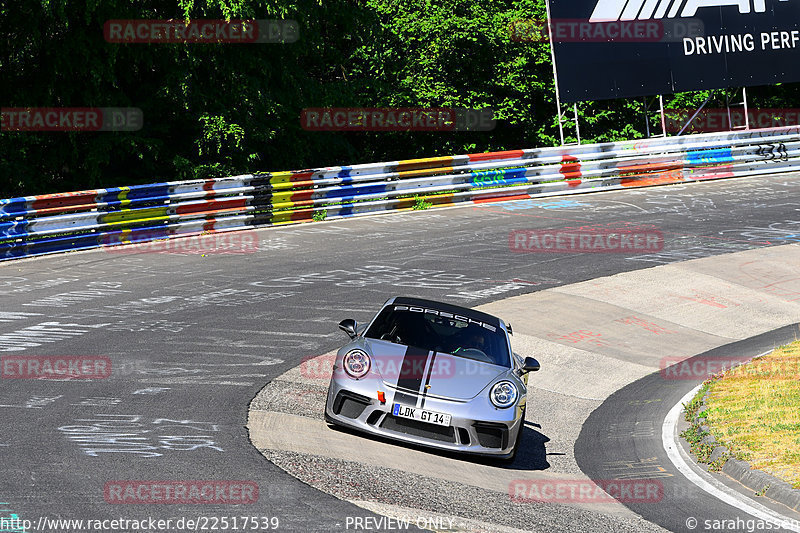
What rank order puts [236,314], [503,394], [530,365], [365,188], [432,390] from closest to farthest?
[432,390], [503,394], [530,365], [236,314], [365,188]

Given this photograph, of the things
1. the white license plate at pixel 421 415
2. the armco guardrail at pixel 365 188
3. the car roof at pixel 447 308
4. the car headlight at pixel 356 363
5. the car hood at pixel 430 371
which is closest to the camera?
the white license plate at pixel 421 415

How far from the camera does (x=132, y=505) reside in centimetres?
651

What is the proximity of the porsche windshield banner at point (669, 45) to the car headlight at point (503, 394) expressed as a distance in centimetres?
1936

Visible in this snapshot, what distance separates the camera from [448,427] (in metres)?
8.56

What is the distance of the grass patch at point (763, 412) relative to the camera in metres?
8.95

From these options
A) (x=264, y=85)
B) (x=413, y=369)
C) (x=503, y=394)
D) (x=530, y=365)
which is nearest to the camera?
(x=503, y=394)

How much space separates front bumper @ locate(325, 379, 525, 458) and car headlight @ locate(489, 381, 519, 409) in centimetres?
6

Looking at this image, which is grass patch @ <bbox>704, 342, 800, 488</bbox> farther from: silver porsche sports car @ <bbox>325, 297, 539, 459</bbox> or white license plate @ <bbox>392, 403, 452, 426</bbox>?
white license plate @ <bbox>392, 403, 452, 426</bbox>

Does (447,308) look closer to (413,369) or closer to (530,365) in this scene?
(530,365)

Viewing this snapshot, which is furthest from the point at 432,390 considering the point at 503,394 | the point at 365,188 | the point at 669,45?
the point at 669,45

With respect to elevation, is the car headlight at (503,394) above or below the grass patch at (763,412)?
above

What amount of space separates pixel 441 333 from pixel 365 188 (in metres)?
13.0

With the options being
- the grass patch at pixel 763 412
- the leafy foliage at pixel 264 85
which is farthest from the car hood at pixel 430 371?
the leafy foliage at pixel 264 85

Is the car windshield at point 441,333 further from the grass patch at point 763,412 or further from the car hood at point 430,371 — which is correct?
the grass patch at point 763,412
